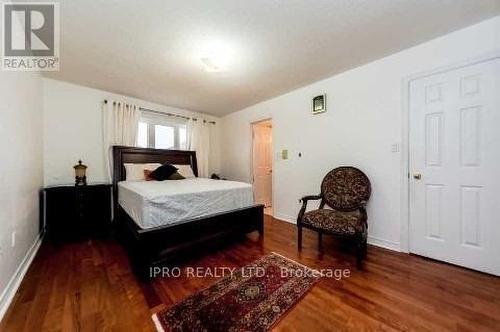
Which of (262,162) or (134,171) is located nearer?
(134,171)

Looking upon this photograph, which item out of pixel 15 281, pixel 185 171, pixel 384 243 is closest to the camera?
pixel 15 281

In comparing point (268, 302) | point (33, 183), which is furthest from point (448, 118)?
point (33, 183)

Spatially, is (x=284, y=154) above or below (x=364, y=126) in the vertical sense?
below

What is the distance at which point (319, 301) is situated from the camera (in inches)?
62.0

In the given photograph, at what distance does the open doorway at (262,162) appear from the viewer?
182 inches

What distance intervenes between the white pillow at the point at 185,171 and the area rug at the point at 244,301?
254 centimetres

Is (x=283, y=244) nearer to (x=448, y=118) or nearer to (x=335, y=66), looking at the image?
(x=448, y=118)

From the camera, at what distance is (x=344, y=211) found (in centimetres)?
260

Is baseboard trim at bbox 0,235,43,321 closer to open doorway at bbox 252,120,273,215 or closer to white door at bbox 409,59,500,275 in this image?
open doorway at bbox 252,120,273,215

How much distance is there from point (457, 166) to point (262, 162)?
3.34m

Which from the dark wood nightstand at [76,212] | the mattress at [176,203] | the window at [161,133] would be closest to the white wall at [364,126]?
the mattress at [176,203]

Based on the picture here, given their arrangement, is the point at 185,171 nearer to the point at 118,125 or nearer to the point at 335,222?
the point at 118,125

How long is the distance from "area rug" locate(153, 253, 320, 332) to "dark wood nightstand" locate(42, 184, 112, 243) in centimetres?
233

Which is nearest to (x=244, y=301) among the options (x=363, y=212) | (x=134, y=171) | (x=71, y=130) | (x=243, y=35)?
(x=363, y=212)
